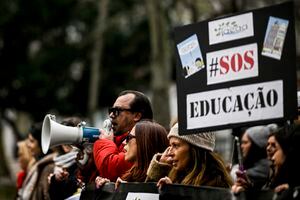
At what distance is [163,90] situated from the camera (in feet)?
71.9

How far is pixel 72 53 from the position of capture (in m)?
33.7

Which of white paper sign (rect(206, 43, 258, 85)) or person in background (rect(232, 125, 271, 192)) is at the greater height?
white paper sign (rect(206, 43, 258, 85))

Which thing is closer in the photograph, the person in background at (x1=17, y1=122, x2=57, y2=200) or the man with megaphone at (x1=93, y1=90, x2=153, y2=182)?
the man with megaphone at (x1=93, y1=90, x2=153, y2=182)

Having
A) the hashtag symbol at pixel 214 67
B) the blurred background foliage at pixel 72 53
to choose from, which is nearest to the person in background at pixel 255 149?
the hashtag symbol at pixel 214 67

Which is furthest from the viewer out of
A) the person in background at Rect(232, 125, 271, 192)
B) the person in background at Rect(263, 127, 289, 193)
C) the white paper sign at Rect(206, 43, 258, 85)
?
the person in background at Rect(232, 125, 271, 192)

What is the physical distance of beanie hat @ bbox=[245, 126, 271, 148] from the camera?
27.1ft

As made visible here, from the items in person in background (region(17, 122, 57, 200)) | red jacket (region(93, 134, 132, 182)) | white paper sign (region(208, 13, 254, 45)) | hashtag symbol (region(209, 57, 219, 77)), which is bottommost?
person in background (region(17, 122, 57, 200))

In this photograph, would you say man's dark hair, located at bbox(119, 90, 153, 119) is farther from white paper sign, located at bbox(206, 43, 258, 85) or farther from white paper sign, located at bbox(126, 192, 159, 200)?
white paper sign, located at bbox(206, 43, 258, 85)

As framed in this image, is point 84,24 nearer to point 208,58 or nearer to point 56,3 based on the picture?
point 56,3

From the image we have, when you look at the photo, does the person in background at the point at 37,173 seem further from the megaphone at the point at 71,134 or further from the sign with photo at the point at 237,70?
the sign with photo at the point at 237,70

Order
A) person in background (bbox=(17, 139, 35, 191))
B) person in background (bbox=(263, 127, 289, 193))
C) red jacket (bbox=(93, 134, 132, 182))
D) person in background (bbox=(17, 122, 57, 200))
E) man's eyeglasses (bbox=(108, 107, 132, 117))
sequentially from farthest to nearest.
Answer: person in background (bbox=(17, 139, 35, 191)) → person in background (bbox=(17, 122, 57, 200)) → man's eyeglasses (bbox=(108, 107, 132, 117)) → red jacket (bbox=(93, 134, 132, 182)) → person in background (bbox=(263, 127, 289, 193))

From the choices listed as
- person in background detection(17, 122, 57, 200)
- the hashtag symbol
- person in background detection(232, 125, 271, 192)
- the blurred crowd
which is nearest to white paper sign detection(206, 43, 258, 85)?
the hashtag symbol

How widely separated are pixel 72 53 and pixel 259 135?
25.7 meters

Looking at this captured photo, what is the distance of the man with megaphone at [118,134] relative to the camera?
7.41m
